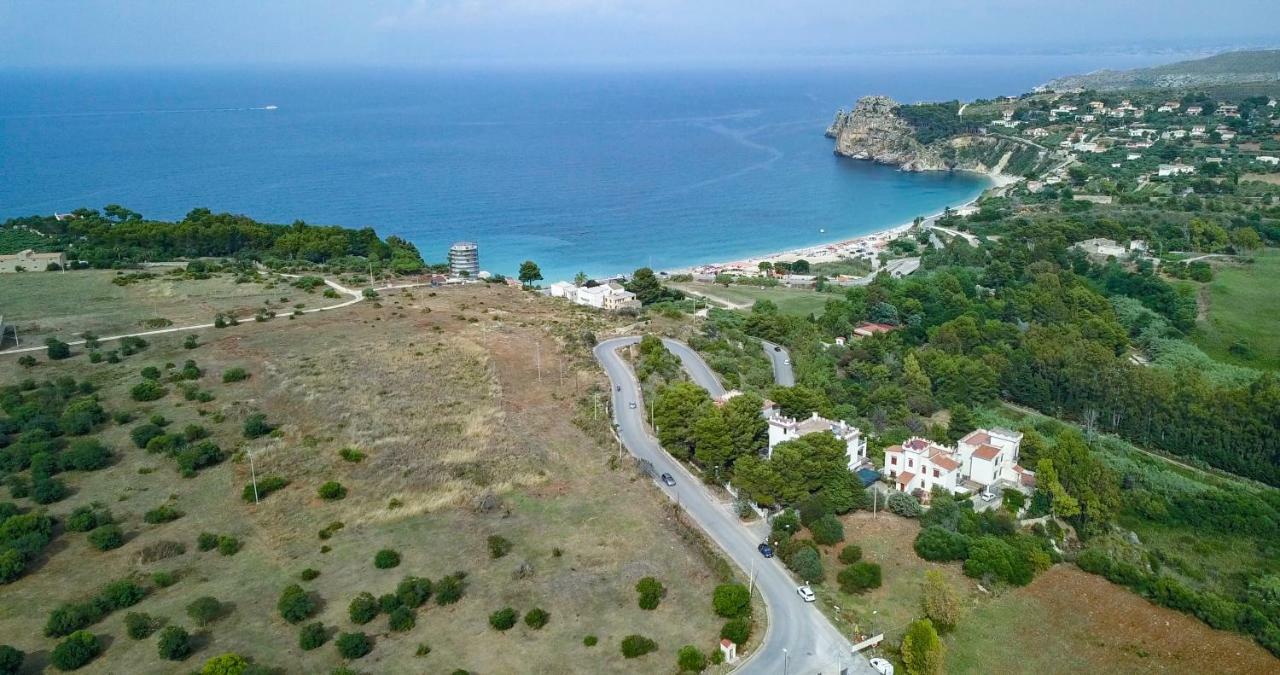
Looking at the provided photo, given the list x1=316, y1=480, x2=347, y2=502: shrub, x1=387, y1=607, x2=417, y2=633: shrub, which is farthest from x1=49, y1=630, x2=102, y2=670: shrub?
x1=316, y1=480, x2=347, y2=502: shrub

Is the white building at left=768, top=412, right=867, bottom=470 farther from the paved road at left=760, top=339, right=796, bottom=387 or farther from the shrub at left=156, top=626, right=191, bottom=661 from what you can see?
the shrub at left=156, top=626, right=191, bottom=661

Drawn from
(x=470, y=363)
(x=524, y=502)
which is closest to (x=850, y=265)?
(x=470, y=363)

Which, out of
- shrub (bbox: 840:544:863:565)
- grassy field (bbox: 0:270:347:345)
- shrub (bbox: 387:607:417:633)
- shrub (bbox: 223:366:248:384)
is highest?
grassy field (bbox: 0:270:347:345)

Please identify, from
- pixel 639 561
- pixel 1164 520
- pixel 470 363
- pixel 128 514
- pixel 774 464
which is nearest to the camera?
pixel 639 561

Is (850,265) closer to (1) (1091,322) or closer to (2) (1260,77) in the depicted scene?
(1) (1091,322)

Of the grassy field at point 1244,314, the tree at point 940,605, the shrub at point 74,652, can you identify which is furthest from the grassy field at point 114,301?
the grassy field at point 1244,314

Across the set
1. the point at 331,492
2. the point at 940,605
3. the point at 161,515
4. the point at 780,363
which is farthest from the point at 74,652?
the point at 780,363

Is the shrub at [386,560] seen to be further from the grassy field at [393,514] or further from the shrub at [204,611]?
→ the shrub at [204,611]
